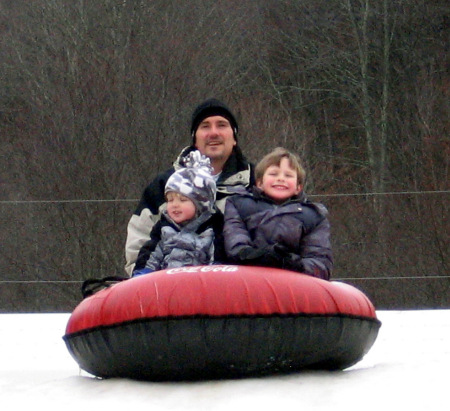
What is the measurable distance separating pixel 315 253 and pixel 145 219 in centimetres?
107

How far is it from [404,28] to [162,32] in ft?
23.5

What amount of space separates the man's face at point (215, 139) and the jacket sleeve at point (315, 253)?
86 centimetres

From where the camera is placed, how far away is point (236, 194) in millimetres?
5059

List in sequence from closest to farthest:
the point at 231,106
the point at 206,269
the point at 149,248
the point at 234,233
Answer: the point at 206,269 → the point at 234,233 → the point at 149,248 → the point at 231,106

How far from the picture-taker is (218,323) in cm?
437

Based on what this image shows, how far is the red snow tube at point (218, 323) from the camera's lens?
173 inches

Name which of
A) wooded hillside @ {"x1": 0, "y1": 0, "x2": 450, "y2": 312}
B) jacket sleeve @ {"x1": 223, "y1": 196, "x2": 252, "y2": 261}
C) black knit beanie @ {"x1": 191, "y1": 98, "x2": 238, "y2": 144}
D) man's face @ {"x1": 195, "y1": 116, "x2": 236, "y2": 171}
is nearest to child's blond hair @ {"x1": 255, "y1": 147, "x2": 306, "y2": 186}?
jacket sleeve @ {"x1": 223, "y1": 196, "x2": 252, "y2": 261}

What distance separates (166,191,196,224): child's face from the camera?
490cm

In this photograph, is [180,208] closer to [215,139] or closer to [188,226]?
[188,226]

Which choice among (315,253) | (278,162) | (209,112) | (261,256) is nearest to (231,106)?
(209,112)

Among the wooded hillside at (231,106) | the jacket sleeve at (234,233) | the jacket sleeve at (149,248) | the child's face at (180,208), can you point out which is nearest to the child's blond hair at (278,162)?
the jacket sleeve at (234,233)

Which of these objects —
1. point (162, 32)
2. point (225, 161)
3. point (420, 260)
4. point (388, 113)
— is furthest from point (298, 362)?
point (388, 113)

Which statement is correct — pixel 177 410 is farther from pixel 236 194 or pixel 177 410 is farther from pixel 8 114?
pixel 8 114

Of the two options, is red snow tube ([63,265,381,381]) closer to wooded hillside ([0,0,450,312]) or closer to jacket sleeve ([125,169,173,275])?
jacket sleeve ([125,169,173,275])
